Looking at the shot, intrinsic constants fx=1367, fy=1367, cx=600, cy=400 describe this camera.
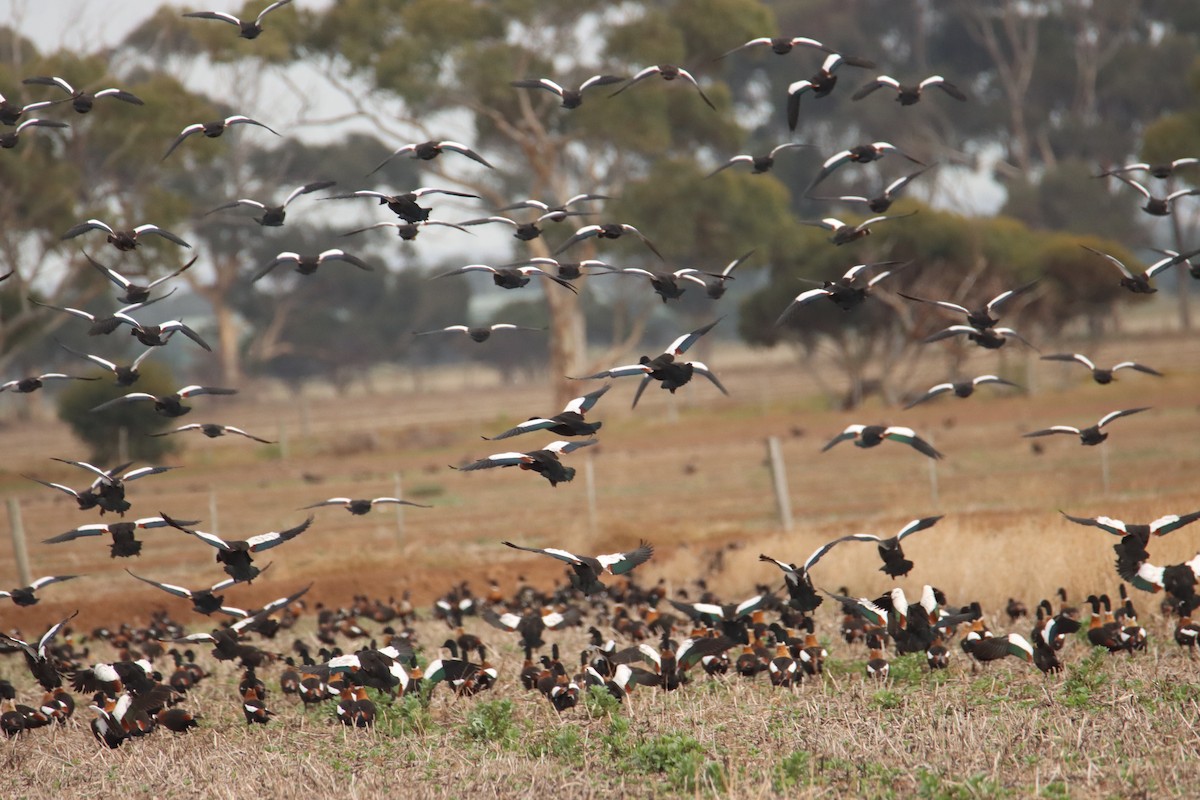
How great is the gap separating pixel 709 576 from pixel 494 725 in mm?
7713

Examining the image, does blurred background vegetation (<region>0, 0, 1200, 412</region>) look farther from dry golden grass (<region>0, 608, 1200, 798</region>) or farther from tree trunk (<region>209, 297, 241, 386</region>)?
dry golden grass (<region>0, 608, 1200, 798</region>)

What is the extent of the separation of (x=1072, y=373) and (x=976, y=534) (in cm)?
3191

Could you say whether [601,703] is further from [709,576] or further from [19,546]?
[19,546]

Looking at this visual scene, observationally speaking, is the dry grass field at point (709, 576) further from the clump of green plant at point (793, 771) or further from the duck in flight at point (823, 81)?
the duck in flight at point (823, 81)

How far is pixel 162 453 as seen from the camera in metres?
37.1

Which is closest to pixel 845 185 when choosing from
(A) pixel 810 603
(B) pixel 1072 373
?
(B) pixel 1072 373

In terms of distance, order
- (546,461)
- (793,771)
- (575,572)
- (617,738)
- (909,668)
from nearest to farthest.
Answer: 1. (793,771)
2. (546,461)
3. (617,738)
4. (575,572)
5. (909,668)

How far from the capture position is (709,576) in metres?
16.8

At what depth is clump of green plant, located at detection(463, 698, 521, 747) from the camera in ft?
30.1

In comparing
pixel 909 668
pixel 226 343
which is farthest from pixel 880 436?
pixel 226 343

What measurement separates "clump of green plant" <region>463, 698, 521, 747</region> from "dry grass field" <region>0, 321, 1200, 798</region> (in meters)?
0.02

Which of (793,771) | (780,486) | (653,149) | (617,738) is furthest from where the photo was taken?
(653,149)

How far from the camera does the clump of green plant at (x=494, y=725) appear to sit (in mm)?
9164

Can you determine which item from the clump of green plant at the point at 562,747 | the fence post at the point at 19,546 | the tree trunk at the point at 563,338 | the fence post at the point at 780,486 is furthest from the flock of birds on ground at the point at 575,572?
the tree trunk at the point at 563,338
